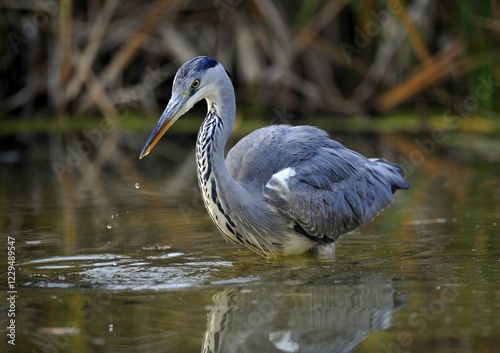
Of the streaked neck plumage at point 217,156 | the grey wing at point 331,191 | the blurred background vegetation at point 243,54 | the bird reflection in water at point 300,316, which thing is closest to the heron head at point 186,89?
the streaked neck plumage at point 217,156

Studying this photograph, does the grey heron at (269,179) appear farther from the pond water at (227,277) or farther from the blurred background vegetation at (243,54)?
the blurred background vegetation at (243,54)

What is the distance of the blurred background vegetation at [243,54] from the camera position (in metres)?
11.5

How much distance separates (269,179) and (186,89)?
0.89m

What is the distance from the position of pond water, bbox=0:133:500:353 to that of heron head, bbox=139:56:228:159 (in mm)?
897

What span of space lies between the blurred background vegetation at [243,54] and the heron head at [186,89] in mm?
5468

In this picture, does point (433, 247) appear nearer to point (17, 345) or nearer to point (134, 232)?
point (134, 232)

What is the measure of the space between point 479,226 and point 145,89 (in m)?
6.48

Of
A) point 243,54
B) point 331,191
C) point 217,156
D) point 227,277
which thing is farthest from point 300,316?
point 243,54

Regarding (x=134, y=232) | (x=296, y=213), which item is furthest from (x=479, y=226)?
(x=134, y=232)

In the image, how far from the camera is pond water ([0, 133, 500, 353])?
14.7ft

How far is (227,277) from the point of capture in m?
5.71

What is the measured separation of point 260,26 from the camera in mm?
12109

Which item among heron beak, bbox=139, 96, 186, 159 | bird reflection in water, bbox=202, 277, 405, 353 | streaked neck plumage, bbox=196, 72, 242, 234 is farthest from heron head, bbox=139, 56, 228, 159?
bird reflection in water, bbox=202, 277, 405, 353

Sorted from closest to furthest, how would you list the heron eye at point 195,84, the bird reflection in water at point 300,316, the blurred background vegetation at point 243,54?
1. the bird reflection in water at point 300,316
2. the heron eye at point 195,84
3. the blurred background vegetation at point 243,54
